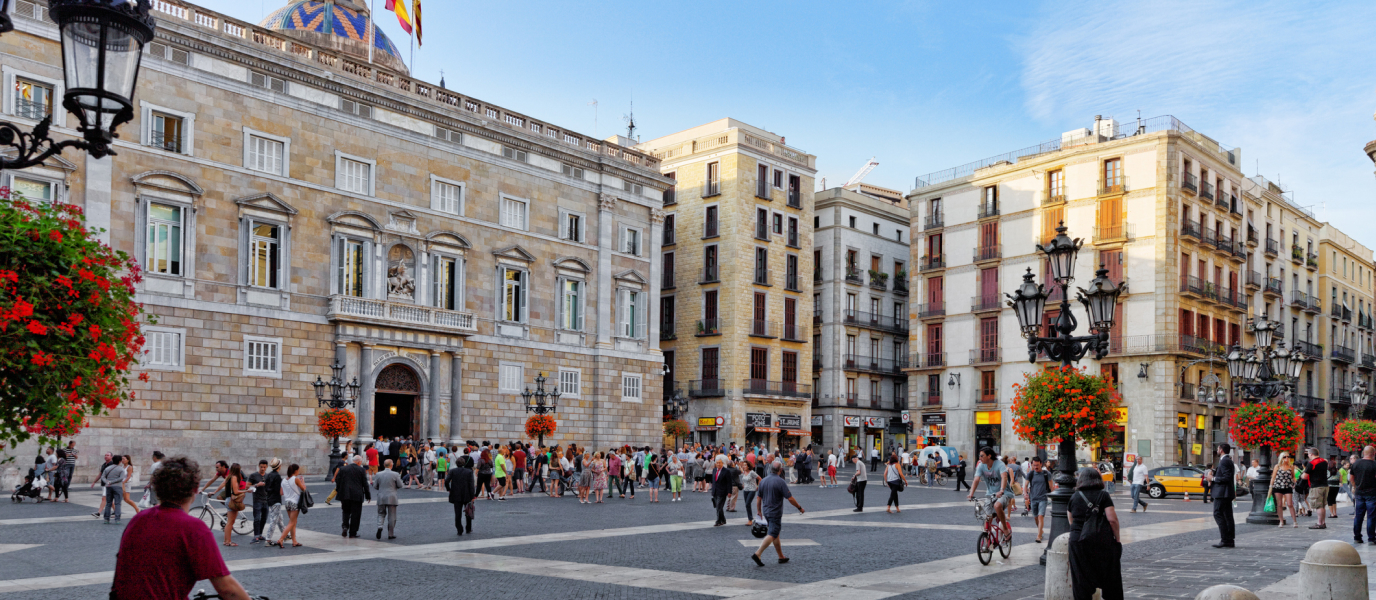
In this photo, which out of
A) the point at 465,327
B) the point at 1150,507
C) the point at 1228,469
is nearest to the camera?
the point at 1228,469

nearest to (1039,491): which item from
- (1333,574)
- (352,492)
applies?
(1333,574)

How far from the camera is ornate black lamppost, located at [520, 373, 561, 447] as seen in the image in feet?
120

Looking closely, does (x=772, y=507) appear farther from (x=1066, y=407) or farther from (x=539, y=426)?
(x=539, y=426)

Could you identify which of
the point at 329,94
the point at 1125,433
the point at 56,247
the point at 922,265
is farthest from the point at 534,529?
the point at 922,265

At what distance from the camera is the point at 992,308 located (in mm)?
54250

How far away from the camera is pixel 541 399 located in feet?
120

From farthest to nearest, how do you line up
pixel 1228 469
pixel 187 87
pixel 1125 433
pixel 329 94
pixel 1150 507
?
pixel 1125 433 → pixel 329 94 → pixel 187 87 → pixel 1150 507 → pixel 1228 469

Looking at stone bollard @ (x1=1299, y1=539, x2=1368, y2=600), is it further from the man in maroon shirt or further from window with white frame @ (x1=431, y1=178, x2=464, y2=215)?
window with white frame @ (x1=431, y1=178, x2=464, y2=215)

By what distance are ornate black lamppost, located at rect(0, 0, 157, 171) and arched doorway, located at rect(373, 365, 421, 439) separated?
31.1 meters

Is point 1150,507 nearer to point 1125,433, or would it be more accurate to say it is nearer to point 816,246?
point 1125,433

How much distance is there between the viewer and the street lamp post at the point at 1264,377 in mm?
22094

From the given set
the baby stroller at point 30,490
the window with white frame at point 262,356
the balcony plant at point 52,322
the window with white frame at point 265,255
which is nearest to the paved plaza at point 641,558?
the baby stroller at point 30,490

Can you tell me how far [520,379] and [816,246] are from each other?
24.9 meters

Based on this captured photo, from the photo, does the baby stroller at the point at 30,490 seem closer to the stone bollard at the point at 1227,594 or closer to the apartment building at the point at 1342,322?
the stone bollard at the point at 1227,594
